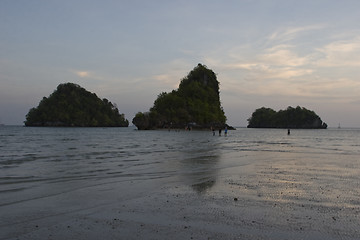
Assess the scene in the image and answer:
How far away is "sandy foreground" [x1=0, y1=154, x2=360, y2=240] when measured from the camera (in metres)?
5.28

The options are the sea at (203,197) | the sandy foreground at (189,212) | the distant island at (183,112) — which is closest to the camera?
the sandy foreground at (189,212)

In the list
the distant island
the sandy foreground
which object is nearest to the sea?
the sandy foreground

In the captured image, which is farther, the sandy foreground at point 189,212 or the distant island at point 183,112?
the distant island at point 183,112

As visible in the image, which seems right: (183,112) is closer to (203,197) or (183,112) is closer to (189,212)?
(203,197)

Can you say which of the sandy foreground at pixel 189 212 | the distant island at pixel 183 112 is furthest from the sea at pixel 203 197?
the distant island at pixel 183 112

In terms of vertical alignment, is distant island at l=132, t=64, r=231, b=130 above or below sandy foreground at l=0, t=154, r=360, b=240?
above

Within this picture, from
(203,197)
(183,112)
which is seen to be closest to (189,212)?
(203,197)

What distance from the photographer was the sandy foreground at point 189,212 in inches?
208

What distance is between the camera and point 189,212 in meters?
6.62

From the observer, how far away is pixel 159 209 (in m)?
6.90

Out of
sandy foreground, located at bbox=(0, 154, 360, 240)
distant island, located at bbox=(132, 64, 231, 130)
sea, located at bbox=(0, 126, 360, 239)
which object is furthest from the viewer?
distant island, located at bbox=(132, 64, 231, 130)

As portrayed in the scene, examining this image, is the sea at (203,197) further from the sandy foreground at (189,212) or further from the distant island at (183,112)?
the distant island at (183,112)

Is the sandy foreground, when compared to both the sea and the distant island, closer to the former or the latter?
the sea

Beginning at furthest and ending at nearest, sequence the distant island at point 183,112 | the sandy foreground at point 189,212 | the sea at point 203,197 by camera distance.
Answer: the distant island at point 183,112 < the sea at point 203,197 < the sandy foreground at point 189,212
